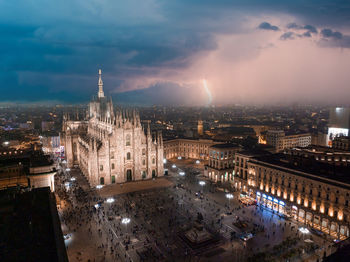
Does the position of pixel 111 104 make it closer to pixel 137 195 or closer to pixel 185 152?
pixel 185 152

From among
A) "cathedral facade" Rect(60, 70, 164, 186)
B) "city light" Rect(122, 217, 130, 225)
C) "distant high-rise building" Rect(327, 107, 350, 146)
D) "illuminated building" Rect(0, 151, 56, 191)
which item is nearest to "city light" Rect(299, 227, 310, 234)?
"city light" Rect(122, 217, 130, 225)

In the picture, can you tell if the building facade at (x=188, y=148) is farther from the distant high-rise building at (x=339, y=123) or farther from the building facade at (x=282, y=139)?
the distant high-rise building at (x=339, y=123)

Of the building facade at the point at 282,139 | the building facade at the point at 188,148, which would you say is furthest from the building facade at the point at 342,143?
the building facade at the point at 188,148

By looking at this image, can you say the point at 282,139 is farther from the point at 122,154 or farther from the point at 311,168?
the point at 122,154

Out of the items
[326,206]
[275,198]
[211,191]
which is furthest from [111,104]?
[326,206]

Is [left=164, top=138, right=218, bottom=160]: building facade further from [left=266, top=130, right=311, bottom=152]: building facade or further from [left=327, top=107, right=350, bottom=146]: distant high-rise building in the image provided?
[left=327, top=107, right=350, bottom=146]: distant high-rise building

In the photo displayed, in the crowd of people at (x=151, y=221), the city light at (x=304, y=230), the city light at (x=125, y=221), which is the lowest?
the crowd of people at (x=151, y=221)
